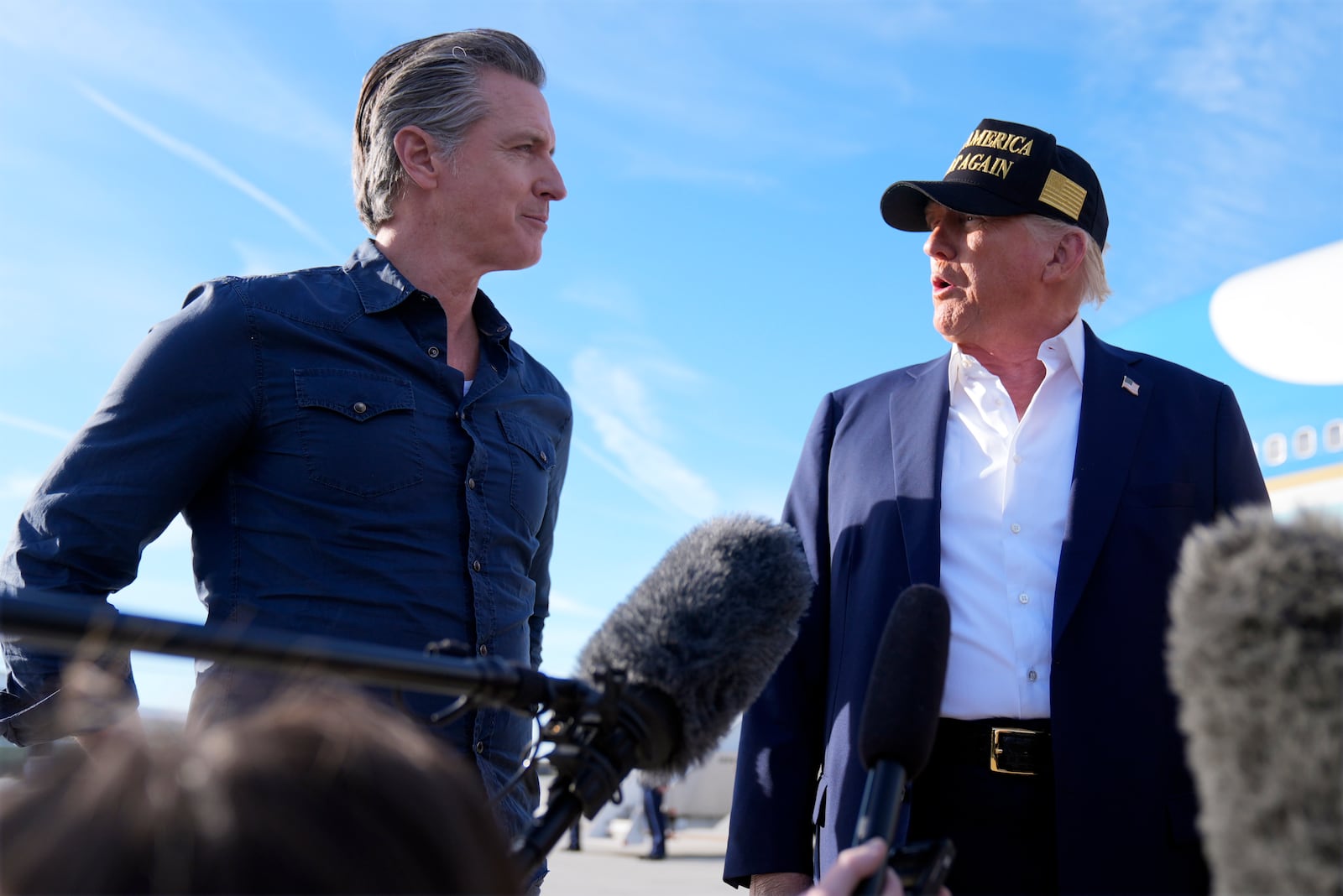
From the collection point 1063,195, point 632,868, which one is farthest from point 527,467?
point 632,868

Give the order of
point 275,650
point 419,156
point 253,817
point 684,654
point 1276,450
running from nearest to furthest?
point 253,817 → point 275,650 → point 684,654 → point 419,156 → point 1276,450

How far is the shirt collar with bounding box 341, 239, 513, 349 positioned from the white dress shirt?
1234 millimetres

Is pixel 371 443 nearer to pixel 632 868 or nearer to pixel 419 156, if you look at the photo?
pixel 419 156

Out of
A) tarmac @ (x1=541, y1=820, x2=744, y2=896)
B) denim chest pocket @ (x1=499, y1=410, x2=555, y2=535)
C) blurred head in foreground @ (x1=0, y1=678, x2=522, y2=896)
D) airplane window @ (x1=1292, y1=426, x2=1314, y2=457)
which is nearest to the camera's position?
blurred head in foreground @ (x1=0, y1=678, x2=522, y2=896)

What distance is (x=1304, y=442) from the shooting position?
1594cm

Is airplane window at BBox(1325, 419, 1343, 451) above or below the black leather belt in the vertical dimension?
above

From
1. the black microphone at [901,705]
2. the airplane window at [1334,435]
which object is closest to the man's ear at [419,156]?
the black microphone at [901,705]

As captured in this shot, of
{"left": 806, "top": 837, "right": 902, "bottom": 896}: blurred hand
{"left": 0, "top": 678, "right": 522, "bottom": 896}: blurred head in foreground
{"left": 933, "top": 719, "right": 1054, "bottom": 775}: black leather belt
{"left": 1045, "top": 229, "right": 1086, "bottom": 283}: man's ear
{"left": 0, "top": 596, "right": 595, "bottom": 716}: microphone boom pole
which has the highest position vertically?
{"left": 1045, "top": 229, "right": 1086, "bottom": 283}: man's ear

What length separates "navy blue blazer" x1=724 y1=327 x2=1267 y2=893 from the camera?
2.60m

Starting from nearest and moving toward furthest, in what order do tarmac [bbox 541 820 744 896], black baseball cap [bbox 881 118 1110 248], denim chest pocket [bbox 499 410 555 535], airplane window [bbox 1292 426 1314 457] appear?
denim chest pocket [bbox 499 410 555 535] < black baseball cap [bbox 881 118 1110 248] < airplane window [bbox 1292 426 1314 457] < tarmac [bbox 541 820 744 896]

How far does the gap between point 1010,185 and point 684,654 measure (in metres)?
2.20

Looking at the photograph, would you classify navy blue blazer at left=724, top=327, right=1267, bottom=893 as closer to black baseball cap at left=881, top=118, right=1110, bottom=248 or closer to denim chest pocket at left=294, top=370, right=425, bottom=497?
black baseball cap at left=881, top=118, right=1110, bottom=248

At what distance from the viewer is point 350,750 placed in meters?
0.86

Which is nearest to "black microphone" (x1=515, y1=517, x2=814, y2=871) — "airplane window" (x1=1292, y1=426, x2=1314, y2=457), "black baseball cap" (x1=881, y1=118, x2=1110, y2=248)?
"black baseball cap" (x1=881, y1=118, x2=1110, y2=248)
